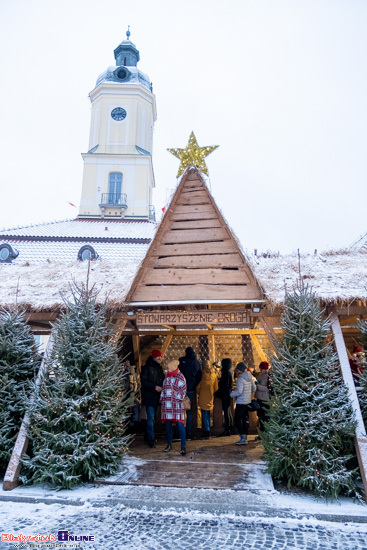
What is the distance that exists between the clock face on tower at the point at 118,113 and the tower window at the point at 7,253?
60.0 ft

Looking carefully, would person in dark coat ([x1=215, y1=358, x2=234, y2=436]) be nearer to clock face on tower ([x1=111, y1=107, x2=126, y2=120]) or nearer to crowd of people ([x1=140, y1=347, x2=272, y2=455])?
crowd of people ([x1=140, y1=347, x2=272, y2=455])

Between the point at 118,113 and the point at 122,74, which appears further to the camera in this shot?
the point at 122,74

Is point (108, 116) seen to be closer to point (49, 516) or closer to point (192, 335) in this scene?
point (192, 335)

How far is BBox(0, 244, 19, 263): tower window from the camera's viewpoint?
66.2 ft

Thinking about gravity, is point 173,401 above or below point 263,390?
below

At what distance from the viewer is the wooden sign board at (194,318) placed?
6.85 metres

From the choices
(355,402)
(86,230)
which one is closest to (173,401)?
(355,402)

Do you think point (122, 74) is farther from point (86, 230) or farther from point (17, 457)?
point (17, 457)

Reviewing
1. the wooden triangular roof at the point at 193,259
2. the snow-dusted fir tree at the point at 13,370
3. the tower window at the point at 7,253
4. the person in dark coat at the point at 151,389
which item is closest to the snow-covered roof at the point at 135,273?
the wooden triangular roof at the point at 193,259

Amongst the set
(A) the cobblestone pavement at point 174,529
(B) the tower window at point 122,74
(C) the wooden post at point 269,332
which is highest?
(B) the tower window at point 122,74

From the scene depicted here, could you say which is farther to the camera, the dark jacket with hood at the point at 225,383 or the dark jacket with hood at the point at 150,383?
the dark jacket with hood at the point at 225,383

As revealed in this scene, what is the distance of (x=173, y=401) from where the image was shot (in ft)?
23.4

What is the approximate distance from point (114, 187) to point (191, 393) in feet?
91.1

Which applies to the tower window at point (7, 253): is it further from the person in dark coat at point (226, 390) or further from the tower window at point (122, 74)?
the tower window at point (122, 74)
